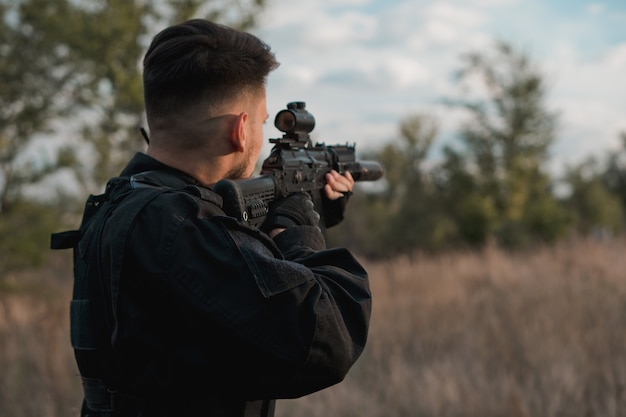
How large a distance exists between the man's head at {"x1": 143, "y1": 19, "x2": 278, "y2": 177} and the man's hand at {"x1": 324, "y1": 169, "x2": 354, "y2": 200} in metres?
0.62

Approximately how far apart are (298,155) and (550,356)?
12.2 feet

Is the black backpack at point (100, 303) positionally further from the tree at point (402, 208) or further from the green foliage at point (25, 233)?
the tree at point (402, 208)

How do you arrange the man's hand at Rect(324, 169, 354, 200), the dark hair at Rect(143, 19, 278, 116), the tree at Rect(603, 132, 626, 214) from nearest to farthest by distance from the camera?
the dark hair at Rect(143, 19, 278, 116) < the man's hand at Rect(324, 169, 354, 200) < the tree at Rect(603, 132, 626, 214)

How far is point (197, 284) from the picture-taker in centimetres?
136

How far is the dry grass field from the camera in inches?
171

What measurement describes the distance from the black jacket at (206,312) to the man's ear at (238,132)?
25 cm

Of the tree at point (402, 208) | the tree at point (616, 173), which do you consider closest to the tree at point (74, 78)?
the tree at point (402, 208)

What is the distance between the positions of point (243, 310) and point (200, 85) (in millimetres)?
597

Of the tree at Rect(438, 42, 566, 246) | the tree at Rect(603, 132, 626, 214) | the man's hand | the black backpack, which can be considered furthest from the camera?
the tree at Rect(603, 132, 626, 214)

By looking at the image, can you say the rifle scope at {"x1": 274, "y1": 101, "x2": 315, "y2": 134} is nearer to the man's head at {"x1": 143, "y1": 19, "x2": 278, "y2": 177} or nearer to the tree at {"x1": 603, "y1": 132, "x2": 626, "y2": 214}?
the man's head at {"x1": 143, "y1": 19, "x2": 278, "y2": 177}

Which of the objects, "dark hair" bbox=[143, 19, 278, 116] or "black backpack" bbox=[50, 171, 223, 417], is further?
"dark hair" bbox=[143, 19, 278, 116]

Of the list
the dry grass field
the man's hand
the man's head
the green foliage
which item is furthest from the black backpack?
the green foliage

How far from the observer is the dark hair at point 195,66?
5.31 feet

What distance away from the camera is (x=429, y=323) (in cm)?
725
